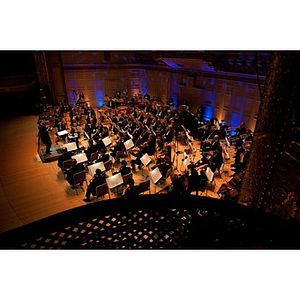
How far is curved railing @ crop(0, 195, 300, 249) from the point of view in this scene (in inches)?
105

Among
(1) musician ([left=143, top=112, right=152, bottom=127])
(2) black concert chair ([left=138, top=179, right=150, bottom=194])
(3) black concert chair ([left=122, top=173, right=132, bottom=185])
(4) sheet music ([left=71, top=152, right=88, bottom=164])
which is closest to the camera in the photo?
(2) black concert chair ([left=138, top=179, right=150, bottom=194])

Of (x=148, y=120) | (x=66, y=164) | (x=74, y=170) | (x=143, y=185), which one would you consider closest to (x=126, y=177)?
(x=143, y=185)

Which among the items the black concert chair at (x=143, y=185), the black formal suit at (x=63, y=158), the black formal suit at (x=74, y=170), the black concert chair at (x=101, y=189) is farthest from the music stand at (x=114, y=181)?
the black formal suit at (x=63, y=158)

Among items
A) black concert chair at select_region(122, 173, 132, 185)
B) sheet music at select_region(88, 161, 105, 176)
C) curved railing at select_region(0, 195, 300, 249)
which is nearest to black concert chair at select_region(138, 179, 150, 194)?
black concert chair at select_region(122, 173, 132, 185)

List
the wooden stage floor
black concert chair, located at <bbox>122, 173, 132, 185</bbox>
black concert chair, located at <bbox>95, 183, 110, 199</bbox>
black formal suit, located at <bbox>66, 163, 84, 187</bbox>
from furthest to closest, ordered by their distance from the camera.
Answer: black formal suit, located at <bbox>66, 163, 84, 187</bbox> → black concert chair, located at <bbox>122, 173, 132, 185</bbox> → the wooden stage floor → black concert chair, located at <bbox>95, 183, 110, 199</bbox>

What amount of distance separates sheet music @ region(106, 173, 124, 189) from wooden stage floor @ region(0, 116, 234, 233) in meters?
1.13

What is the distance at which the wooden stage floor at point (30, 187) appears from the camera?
6.72 m

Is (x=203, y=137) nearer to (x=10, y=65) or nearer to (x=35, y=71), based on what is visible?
(x=35, y=71)

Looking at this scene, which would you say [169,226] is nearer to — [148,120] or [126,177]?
[126,177]

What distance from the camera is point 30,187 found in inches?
315

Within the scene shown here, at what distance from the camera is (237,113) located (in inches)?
501

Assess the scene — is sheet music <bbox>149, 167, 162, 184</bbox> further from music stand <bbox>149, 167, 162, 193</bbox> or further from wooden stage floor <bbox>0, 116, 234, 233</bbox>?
wooden stage floor <bbox>0, 116, 234, 233</bbox>

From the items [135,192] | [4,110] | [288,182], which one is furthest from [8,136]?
[288,182]

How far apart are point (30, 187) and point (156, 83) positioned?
14021 millimetres
